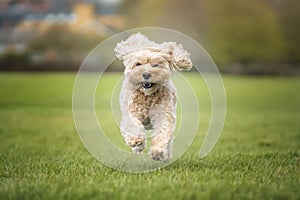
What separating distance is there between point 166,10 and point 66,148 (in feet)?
158

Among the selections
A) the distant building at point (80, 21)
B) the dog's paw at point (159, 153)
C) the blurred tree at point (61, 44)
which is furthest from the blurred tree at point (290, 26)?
the dog's paw at point (159, 153)

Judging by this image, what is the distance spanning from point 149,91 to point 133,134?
1.38 feet

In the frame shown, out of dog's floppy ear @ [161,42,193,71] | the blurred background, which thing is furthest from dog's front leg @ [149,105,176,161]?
the blurred background

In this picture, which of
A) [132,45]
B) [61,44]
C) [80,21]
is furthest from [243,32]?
[132,45]

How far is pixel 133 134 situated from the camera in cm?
562

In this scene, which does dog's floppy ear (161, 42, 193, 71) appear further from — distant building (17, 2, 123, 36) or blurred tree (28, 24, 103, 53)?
distant building (17, 2, 123, 36)

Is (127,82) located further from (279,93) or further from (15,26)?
(15,26)

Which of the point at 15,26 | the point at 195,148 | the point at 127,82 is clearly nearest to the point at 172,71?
the point at 127,82

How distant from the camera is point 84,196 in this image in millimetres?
4578

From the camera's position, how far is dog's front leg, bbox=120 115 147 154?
18.3 ft

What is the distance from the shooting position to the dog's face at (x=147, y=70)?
5.37 metres

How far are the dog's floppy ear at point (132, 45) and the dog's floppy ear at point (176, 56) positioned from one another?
117 millimetres

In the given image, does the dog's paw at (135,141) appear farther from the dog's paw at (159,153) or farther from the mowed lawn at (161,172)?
the mowed lawn at (161,172)

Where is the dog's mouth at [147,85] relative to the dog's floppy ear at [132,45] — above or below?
below
